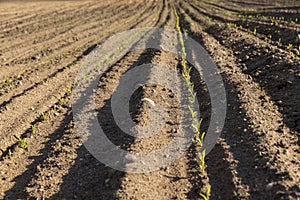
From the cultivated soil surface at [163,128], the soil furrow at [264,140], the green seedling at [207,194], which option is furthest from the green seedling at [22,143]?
the soil furrow at [264,140]

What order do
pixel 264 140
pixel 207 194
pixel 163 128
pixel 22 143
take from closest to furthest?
pixel 207 194 → pixel 264 140 → pixel 22 143 → pixel 163 128

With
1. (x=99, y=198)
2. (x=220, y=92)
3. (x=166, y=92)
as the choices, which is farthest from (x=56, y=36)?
(x=99, y=198)

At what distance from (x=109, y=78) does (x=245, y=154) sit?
13.4 feet

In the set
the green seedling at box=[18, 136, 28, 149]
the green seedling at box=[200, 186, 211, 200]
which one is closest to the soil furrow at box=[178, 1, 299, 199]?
the green seedling at box=[200, 186, 211, 200]

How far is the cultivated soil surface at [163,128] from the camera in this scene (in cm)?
366

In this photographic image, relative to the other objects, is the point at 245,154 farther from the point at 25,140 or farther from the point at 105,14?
the point at 105,14

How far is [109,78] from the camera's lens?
732 cm

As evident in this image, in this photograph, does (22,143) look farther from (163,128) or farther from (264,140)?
(264,140)

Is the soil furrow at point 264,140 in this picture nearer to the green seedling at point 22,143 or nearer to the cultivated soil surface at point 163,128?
the cultivated soil surface at point 163,128

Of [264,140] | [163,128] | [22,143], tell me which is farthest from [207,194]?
[22,143]

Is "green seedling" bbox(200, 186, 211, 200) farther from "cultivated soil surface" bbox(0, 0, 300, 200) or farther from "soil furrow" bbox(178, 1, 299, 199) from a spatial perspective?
"soil furrow" bbox(178, 1, 299, 199)

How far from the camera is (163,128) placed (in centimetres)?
497

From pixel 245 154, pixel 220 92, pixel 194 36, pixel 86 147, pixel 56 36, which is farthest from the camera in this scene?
pixel 56 36

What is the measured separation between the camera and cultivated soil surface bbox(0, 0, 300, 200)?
3662mm
